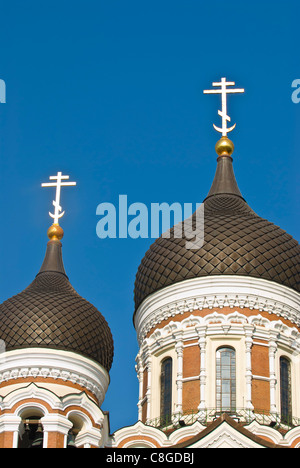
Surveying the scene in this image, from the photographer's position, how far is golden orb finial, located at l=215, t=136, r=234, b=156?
93.2 feet

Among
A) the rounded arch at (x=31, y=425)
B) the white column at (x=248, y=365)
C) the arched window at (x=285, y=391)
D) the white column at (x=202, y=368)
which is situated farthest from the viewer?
the arched window at (x=285, y=391)

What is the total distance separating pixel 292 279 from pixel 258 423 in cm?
377

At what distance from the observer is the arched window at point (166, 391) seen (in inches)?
968

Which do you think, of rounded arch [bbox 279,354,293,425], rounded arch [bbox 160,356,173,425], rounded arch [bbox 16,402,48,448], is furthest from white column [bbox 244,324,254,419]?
rounded arch [bbox 16,402,48,448]

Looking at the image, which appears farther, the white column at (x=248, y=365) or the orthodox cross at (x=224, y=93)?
the orthodox cross at (x=224, y=93)

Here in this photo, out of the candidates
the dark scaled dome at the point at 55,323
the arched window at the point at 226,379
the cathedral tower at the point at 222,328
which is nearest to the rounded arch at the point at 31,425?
the cathedral tower at the point at 222,328

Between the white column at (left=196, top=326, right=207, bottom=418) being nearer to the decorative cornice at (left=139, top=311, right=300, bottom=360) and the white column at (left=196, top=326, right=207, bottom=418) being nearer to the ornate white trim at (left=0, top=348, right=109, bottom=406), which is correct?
the decorative cornice at (left=139, top=311, right=300, bottom=360)

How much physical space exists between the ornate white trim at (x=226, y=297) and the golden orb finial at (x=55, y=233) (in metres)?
3.47

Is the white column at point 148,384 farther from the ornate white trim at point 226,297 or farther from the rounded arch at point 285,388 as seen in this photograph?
the rounded arch at point 285,388

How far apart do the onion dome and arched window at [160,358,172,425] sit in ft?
5.21

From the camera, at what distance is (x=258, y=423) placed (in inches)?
909

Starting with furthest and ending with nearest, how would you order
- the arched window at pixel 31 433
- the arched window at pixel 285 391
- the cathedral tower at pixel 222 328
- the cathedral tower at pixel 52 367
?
1. the arched window at pixel 285 391
2. the cathedral tower at pixel 222 328
3. the arched window at pixel 31 433
4. the cathedral tower at pixel 52 367

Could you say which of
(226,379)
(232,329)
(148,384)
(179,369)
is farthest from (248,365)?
(148,384)
